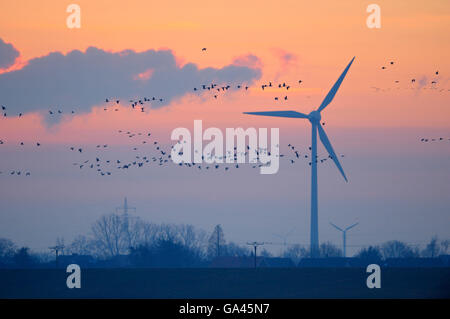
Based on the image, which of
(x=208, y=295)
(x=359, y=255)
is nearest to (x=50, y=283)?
(x=208, y=295)

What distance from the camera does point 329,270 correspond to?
428ft

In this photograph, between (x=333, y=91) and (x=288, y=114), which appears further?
(x=288, y=114)

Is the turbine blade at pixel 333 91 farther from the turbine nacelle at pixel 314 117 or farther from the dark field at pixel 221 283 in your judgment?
the dark field at pixel 221 283

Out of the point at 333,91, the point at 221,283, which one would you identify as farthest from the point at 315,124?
the point at 221,283

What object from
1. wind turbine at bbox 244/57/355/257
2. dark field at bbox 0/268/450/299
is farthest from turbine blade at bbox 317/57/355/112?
dark field at bbox 0/268/450/299

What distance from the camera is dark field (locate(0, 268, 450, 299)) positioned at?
→ 392 feet

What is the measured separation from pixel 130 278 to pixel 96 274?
4.48 metres

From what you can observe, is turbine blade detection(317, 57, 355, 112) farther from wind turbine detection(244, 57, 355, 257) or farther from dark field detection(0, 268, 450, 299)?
dark field detection(0, 268, 450, 299)

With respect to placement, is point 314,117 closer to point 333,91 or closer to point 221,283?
point 333,91

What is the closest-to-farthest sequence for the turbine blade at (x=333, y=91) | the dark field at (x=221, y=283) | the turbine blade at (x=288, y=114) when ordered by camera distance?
the turbine blade at (x=333, y=91) → the turbine blade at (x=288, y=114) → the dark field at (x=221, y=283)

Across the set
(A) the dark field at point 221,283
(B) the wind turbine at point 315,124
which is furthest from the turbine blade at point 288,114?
(A) the dark field at point 221,283

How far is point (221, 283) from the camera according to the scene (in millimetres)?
125250

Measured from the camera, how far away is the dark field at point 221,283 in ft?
392
